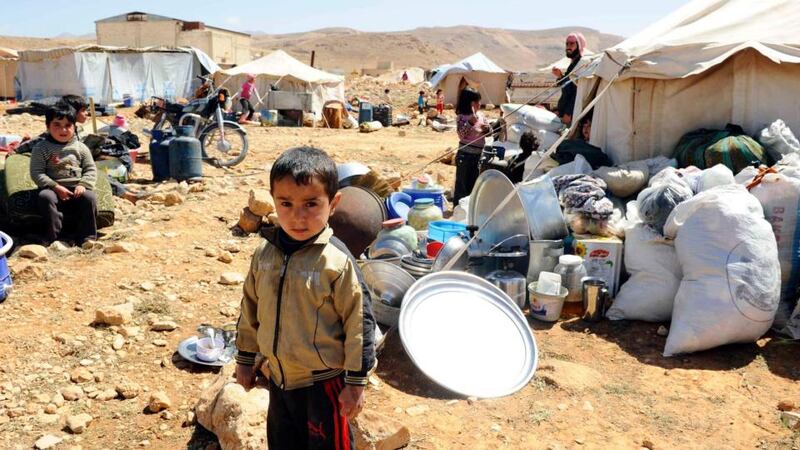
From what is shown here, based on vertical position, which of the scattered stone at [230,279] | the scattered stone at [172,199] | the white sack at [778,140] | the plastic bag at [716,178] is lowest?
the scattered stone at [230,279]

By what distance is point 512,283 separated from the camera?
162 inches

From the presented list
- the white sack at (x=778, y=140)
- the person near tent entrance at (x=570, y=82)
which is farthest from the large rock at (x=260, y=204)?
the white sack at (x=778, y=140)

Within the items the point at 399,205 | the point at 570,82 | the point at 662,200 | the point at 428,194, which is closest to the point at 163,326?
the point at 399,205

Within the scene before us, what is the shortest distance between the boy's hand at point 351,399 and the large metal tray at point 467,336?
1355mm

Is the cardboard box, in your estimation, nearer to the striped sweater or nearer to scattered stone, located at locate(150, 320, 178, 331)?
scattered stone, located at locate(150, 320, 178, 331)

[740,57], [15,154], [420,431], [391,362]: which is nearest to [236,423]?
[420,431]

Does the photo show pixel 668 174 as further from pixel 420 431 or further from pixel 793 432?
pixel 420 431

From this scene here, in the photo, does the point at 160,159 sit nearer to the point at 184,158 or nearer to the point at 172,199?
the point at 184,158

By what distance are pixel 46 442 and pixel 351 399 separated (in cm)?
164

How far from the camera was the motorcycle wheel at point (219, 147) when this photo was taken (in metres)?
8.94

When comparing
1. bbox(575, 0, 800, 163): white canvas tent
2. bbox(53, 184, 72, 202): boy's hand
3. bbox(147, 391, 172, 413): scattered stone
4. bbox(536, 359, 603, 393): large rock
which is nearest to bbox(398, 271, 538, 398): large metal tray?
bbox(536, 359, 603, 393): large rock

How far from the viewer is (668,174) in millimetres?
4488

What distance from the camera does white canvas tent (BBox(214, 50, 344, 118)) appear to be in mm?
18469

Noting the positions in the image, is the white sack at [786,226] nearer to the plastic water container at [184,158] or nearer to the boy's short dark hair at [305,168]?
the boy's short dark hair at [305,168]
